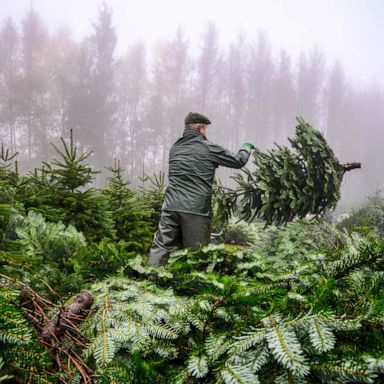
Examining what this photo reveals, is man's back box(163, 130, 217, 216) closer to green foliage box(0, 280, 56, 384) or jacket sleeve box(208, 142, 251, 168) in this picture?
jacket sleeve box(208, 142, 251, 168)

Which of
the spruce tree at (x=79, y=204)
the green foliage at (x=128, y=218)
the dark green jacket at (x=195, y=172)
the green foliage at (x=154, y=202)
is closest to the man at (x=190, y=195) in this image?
the dark green jacket at (x=195, y=172)

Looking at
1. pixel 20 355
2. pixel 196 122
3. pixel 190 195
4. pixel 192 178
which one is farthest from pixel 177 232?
pixel 20 355

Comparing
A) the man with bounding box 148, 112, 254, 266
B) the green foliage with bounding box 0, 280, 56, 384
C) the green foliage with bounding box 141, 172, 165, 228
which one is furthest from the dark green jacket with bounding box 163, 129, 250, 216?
the green foliage with bounding box 0, 280, 56, 384

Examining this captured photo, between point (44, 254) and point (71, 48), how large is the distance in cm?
5157

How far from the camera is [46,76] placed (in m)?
39.4

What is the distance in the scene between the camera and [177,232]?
4230mm

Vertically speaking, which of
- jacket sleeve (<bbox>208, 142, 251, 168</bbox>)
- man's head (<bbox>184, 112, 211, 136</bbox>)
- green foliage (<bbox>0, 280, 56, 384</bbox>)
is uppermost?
man's head (<bbox>184, 112, 211, 136</bbox>)

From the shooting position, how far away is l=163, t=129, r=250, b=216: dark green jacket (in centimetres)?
414

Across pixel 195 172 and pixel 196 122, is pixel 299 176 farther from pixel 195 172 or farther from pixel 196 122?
pixel 196 122

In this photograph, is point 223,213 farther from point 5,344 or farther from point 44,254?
point 5,344

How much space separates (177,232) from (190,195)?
1.86ft

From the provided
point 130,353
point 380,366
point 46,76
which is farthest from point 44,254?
point 46,76

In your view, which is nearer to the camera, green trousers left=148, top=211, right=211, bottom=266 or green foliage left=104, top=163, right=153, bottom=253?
green trousers left=148, top=211, right=211, bottom=266

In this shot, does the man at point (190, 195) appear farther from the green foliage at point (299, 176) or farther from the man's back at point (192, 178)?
the green foliage at point (299, 176)
